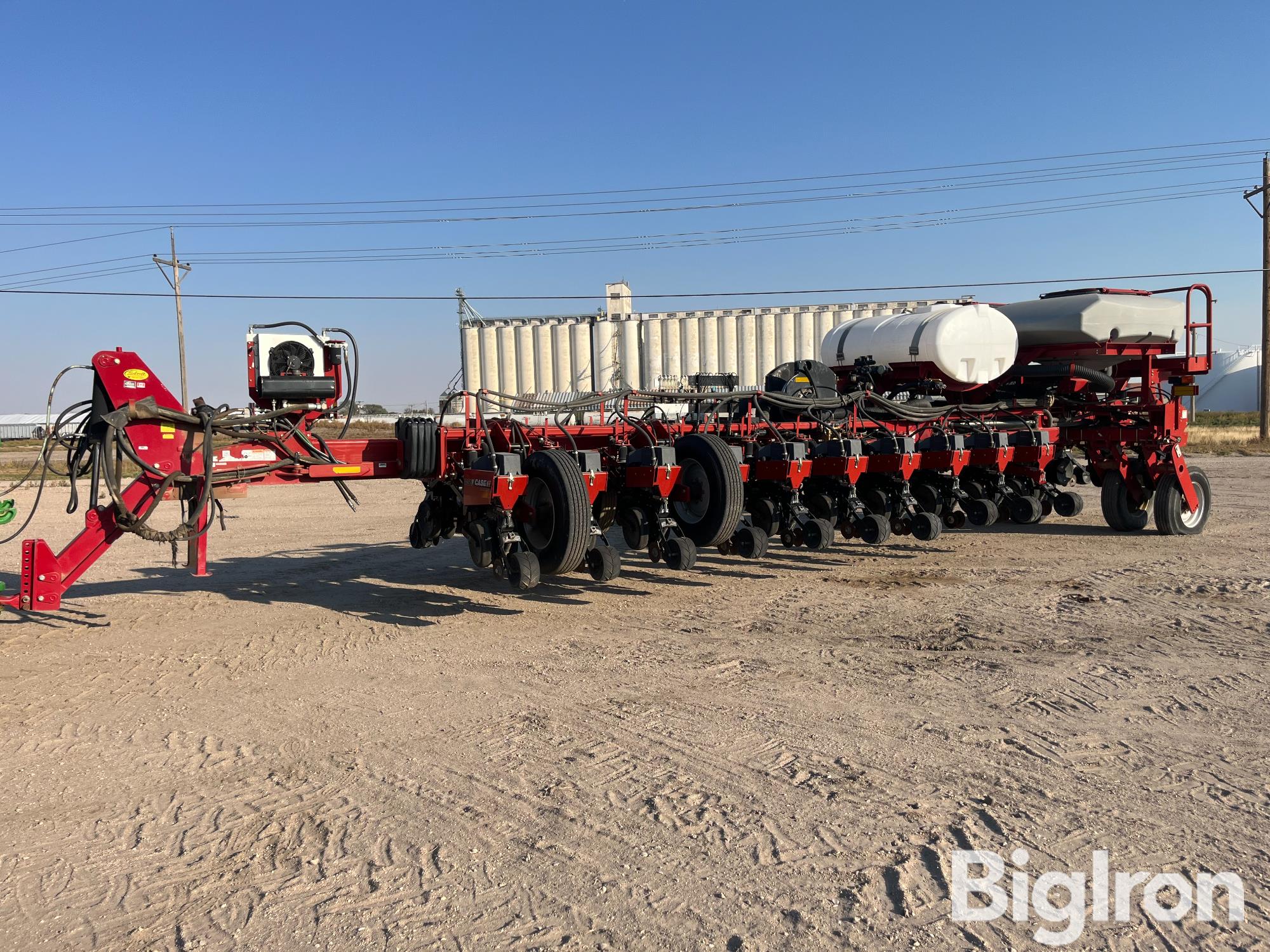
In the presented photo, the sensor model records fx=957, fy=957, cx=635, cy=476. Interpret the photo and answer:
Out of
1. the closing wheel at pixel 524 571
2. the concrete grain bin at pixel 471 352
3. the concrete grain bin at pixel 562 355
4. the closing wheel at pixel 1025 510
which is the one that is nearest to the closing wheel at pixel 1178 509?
the closing wheel at pixel 1025 510

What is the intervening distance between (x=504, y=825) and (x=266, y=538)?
8919 mm

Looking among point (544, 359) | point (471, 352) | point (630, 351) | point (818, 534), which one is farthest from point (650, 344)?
point (818, 534)

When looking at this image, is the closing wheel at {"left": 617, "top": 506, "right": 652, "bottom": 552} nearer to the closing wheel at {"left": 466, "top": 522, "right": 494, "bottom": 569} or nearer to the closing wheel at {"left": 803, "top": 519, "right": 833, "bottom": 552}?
the closing wheel at {"left": 466, "top": 522, "right": 494, "bottom": 569}

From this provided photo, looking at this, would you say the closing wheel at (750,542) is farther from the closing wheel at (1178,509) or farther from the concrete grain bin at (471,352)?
the concrete grain bin at (471,352)

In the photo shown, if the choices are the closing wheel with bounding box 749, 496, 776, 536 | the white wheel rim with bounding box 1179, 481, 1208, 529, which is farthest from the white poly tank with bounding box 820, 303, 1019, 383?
the closing wheel with bounding box 749, 496, 776, 536

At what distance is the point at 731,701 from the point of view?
4.74 m

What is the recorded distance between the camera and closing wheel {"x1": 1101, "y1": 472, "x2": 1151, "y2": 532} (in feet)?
34.5

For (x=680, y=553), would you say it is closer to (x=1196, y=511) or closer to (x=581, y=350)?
(x=1196, y=511)

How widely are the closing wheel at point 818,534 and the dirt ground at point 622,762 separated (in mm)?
571

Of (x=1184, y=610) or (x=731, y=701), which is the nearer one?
(x=731, y=701)

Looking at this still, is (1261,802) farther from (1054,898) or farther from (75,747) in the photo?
(75,747)

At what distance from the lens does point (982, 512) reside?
927cm

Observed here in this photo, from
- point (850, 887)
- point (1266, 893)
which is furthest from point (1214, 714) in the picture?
point (850, 887)

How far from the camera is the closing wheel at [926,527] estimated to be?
8367 millimetres
